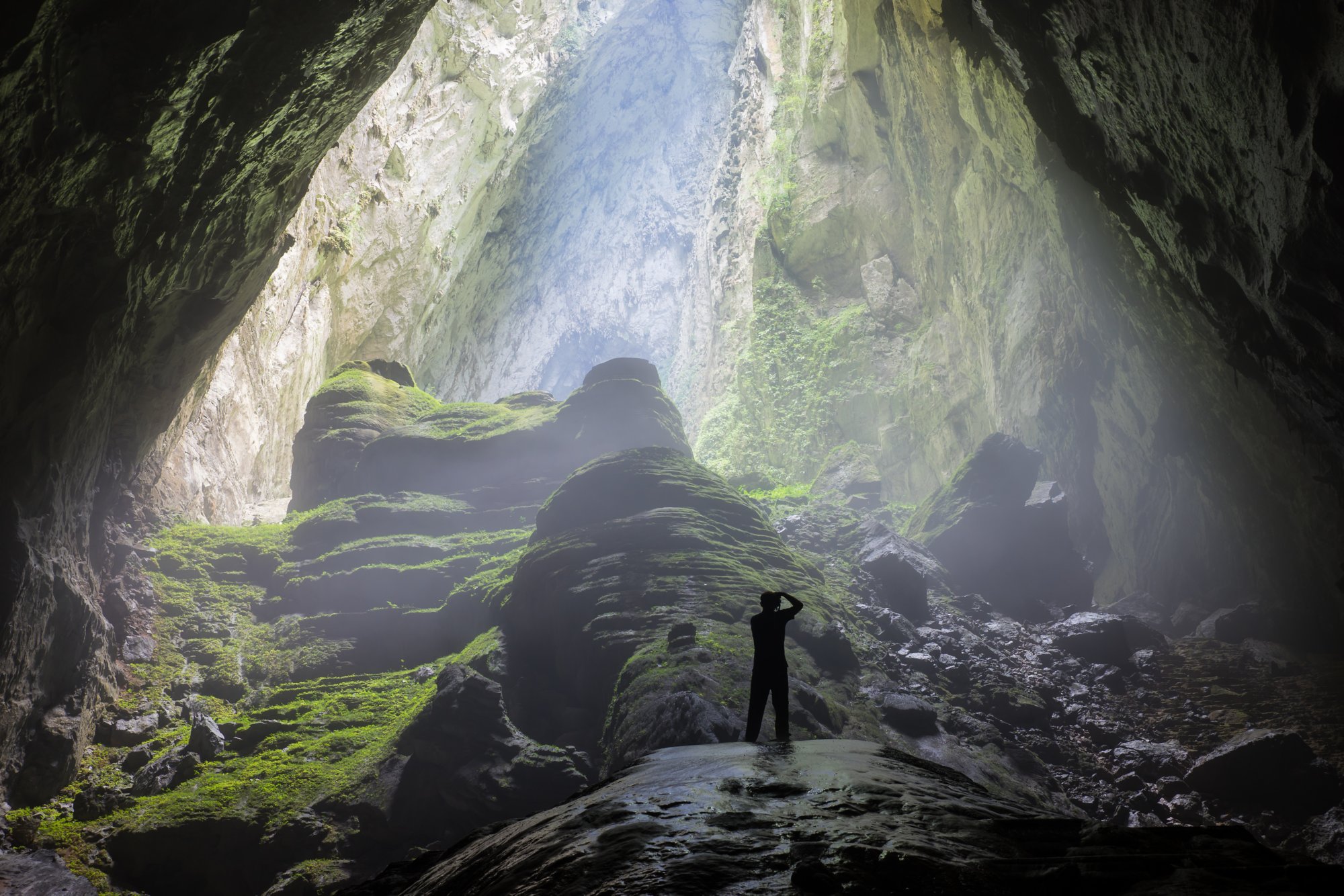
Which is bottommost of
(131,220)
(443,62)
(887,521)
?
(887,521)

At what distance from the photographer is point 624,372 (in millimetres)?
29094

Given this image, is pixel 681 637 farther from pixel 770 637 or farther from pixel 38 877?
pixel 38 877

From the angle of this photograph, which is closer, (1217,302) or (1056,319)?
(1217,302)

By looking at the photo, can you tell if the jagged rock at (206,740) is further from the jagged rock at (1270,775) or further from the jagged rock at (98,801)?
the jagged rock at (1270,775)

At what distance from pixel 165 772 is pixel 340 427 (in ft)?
52.4

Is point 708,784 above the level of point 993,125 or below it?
below

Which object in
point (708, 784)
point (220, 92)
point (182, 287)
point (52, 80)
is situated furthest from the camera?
point (182, 287)

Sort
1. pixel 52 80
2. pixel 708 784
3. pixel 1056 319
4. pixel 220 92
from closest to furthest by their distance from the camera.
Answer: pixel 708 784 < pixel 52 80 < pixel 220 92 < pixel 1056 319

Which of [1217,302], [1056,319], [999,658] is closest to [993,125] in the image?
[1056,319]

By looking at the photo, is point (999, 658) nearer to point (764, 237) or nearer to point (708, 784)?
point (708, 784)

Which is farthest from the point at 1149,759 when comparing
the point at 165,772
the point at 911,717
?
the point at 165,772

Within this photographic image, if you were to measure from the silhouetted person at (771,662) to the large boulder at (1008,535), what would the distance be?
13.5m

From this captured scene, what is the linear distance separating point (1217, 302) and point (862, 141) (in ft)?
90.0

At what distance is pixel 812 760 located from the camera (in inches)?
236
